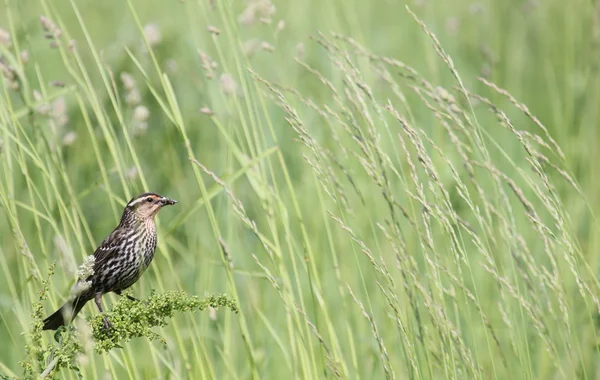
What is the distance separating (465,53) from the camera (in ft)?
23.6

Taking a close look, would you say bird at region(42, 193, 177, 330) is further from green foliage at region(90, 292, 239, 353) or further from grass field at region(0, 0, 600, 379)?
green foliage at region(90, 292, 239, 353)

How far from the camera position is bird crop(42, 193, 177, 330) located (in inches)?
107

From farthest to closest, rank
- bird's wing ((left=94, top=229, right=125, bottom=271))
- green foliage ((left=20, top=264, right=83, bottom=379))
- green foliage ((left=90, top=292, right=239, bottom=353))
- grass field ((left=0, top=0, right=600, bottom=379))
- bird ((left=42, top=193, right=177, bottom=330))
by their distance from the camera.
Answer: bird's wing ((left=94, top=229, right=125, bottom=271)), bird ((left=42, top=193, right=177, bottom=330)), grass field ((left=0, top=0, right=600, bottom=379)), green foliage ((left=90, top=292, right=239, bottom=353)), green foliage ((left=20, top=264, right=83, bottom=379))

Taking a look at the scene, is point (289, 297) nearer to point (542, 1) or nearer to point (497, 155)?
point (497, 155)

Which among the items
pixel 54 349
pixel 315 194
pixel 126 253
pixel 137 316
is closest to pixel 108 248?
pixel 126 253

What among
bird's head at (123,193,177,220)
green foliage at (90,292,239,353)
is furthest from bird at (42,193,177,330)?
green foliage at (90,292,239,353)

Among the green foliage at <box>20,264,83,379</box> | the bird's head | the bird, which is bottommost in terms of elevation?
the green foliage at <box>20,264,83,379</box>

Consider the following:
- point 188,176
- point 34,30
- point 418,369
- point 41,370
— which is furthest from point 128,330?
point 34,30

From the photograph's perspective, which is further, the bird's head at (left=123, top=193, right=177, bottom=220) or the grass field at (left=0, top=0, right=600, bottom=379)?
the bird's head at (left=123, top=193, right=177, bottom=220)

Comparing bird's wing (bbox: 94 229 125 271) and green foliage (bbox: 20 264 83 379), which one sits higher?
bird's wing (bbox: 94 229 125 271)

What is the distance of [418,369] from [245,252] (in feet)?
5.86

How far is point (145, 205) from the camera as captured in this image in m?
2.94

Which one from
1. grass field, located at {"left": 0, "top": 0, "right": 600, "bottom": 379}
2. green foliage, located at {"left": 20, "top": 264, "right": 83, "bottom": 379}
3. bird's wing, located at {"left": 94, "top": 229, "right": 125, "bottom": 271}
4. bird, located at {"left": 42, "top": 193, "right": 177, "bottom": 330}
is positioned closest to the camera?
green foliage, located at {"left": 20, "top": 264, "right": 83, "bottom": 379}

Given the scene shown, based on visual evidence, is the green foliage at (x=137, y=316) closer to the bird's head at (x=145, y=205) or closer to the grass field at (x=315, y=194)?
the grass field at (x=315, y=194)
